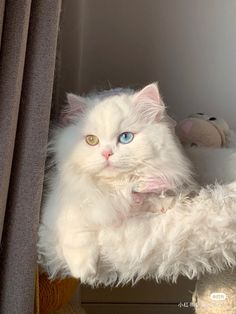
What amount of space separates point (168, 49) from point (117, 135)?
0.64m

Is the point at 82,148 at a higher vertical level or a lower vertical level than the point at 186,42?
lower

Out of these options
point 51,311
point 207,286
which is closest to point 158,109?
point 207,286

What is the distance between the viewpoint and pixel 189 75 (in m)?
1.54

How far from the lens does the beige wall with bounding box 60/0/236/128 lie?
1519mm

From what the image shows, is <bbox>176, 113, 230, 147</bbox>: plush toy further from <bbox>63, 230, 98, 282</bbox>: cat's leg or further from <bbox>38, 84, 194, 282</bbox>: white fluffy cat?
<bbox>63, 230, 98, 282</bbox>: cat's leg

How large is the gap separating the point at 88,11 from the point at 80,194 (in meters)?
0.76

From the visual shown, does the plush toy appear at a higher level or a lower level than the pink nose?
higher

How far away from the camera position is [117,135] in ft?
3.21

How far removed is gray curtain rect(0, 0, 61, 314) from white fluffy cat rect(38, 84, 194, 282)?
4cm

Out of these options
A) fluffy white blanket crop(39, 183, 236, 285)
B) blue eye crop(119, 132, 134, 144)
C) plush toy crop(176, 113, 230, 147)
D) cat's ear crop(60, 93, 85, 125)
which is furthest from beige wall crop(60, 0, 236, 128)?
fluffy white blanket crop(39, 183, 236, 285)

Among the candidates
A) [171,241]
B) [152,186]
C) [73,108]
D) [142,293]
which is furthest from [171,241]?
[142,293]

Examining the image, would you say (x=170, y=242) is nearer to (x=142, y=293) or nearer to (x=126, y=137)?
(x=126, y=137)

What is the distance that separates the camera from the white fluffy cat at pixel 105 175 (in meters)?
0.91

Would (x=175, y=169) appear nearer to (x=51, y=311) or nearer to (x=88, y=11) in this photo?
(x=51, y=311)
